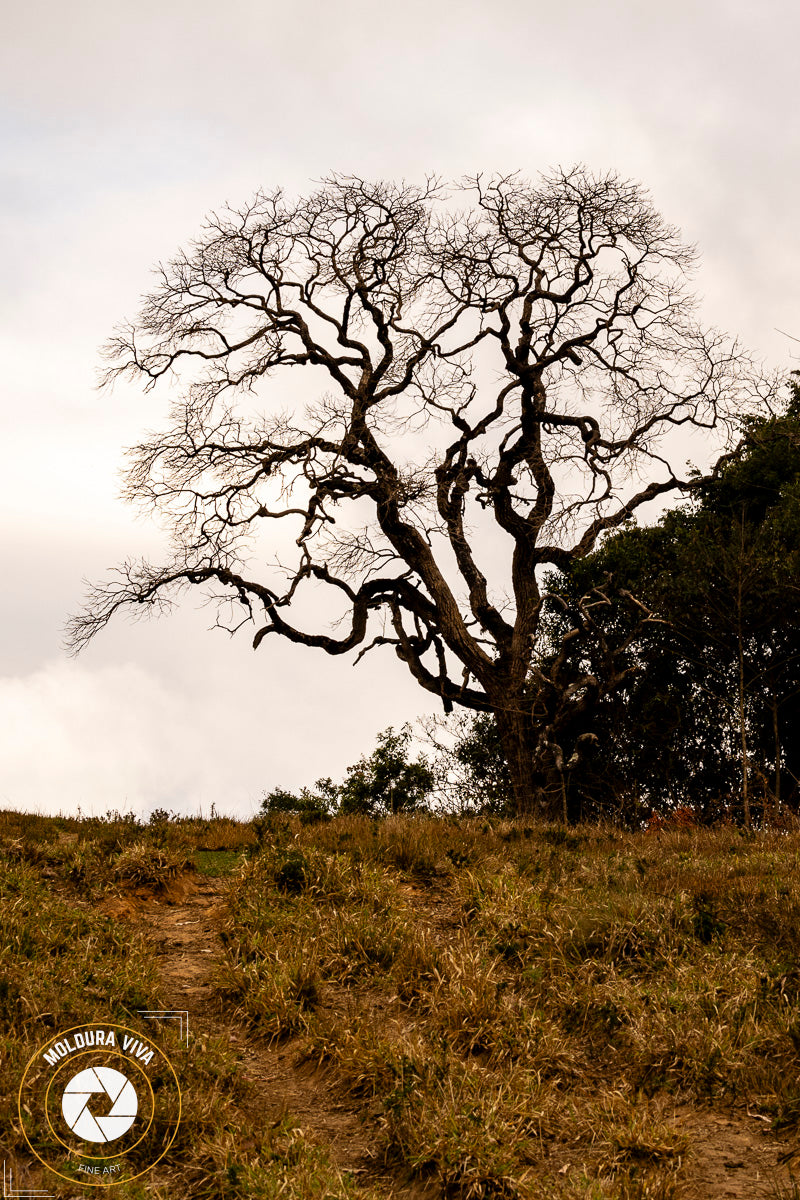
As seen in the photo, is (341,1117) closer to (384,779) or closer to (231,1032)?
(231,1032)

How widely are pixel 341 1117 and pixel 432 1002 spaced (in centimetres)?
124

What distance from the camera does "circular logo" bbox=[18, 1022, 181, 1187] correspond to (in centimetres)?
575

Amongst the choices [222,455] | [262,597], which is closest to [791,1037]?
[262,597]

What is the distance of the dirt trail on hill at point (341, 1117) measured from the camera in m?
5.80

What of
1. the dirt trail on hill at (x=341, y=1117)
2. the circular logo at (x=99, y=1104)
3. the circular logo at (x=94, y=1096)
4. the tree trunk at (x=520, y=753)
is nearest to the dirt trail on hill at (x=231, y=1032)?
the dirt trail on hill at (x=341, y=1117)

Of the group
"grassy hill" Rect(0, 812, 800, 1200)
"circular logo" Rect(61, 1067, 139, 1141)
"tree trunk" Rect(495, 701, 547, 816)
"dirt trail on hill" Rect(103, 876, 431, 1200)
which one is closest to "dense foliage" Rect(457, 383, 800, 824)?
"tree trunk" Rect(495, 701, 547, 816)

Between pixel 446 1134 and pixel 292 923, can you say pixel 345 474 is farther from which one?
pixel 446 1134

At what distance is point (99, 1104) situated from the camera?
20.3 ft

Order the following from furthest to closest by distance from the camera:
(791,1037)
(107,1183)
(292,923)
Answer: (292,923) < (791,1037) < (107,1183)

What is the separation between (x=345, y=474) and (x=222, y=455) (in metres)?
2.14

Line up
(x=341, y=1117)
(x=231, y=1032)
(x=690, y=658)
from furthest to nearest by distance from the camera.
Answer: (x=690, y=658)
(x=231, y=1032)
(x=341, y=1117)

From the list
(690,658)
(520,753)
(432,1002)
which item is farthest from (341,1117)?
(690,658)

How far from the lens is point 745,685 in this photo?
63.0 feet

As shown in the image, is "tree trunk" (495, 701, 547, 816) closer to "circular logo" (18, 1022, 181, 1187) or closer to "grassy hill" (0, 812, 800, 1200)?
"grassy hill" (0, 812, 800, 1200)
